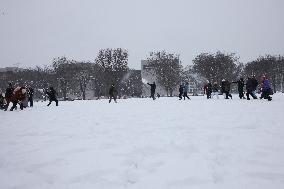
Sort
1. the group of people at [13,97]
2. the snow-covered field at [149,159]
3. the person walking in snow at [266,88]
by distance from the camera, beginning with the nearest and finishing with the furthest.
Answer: the snow-covered field at [149,159], the group of people at [13,97], the person walking in snow at [266,88]

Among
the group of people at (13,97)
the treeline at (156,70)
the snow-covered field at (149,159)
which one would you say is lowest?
the snow-covered field at (149,159)

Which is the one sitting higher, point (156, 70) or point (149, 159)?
point (156, 70)

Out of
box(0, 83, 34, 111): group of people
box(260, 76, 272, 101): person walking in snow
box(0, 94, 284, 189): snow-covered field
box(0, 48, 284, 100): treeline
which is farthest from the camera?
box(0, 48, 284, 100): treeline

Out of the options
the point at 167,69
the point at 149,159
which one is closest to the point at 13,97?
the point at 149,159

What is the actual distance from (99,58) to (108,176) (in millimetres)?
53434

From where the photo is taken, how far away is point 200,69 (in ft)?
205

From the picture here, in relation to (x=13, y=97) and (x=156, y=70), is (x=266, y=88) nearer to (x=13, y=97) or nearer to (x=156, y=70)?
(x=13, y=97)

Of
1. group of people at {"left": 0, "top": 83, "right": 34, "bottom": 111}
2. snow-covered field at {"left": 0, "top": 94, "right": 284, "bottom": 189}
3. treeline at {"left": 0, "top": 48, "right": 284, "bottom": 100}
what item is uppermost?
treeline at {"left": 0, "top": 48, "right": 284, "bottom": 100}

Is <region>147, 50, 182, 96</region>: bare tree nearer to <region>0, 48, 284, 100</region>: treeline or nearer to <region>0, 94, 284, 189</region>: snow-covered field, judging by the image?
<region>0, 48, 284, 100</region>: treeline

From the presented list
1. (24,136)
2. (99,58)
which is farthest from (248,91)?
(99,58)

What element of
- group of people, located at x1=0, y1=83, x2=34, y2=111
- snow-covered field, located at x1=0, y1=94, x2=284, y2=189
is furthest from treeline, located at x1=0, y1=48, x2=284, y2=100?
snow-covered field, located at x1=0, y1=94, x2=284, y2=189

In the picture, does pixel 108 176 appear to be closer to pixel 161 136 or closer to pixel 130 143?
pixel 130 143

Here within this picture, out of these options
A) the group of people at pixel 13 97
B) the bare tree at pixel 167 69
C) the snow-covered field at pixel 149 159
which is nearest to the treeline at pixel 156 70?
the bare tree at pixel 167 69

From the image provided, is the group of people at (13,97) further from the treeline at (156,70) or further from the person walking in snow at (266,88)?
the treeline at (156,70)
